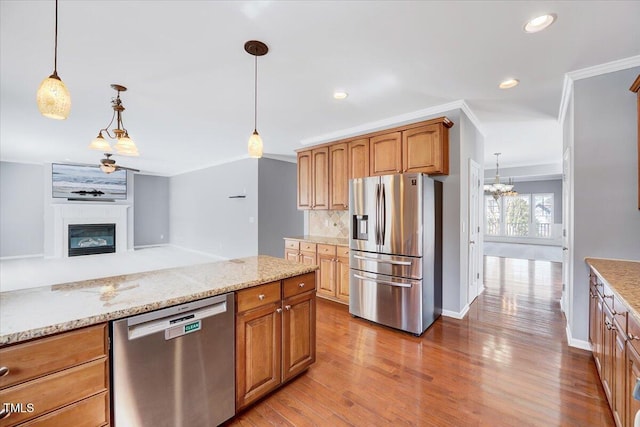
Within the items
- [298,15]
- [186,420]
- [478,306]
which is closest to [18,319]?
[186,420]

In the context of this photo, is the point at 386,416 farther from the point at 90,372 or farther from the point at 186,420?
the point at 90,372

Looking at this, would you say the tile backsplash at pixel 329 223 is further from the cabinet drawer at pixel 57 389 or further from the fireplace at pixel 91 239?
the fireplace at pixel 91 239

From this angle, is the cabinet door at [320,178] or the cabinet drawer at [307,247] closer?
the cabinet drawer at [307,247]

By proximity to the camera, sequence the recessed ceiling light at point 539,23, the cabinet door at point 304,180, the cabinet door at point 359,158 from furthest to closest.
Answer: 1. the cabinet door at point 304,180
2. the cabinet door at point 359,158
3. the recessed ceiling light at point 539,23

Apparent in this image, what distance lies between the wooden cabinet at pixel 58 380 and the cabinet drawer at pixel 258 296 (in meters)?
0.70

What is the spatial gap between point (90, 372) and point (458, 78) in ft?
11.6

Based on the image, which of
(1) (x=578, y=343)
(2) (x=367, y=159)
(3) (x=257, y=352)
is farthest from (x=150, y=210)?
(1) (x=578, y=343)

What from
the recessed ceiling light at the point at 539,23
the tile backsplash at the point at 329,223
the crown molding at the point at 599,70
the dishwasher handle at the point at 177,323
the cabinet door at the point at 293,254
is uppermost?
the recessed ceiling light at the point at 539,23

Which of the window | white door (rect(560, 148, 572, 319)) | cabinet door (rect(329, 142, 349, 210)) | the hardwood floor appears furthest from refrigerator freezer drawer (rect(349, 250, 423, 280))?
the window

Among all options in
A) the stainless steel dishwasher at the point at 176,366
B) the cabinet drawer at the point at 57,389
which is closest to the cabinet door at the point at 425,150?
the stainless steel dishwasher at the point at 176,366

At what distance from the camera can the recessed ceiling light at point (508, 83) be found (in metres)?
2.79

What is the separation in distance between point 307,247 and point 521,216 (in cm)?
1077

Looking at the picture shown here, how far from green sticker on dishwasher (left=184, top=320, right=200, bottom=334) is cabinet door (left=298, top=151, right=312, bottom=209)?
10.9 feet

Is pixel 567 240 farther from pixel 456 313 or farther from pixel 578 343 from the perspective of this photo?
pixel 456 313
